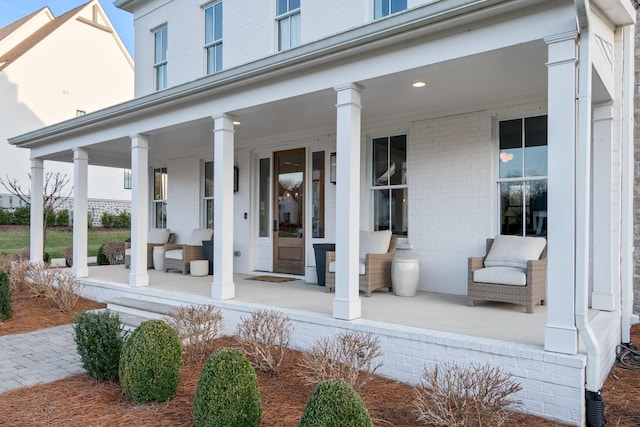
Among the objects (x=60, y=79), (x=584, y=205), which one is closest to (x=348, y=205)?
(x=584, y=205)

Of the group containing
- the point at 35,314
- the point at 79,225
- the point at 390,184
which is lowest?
the point at 35,314

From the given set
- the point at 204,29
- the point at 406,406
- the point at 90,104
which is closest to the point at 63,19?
the point at 90,104

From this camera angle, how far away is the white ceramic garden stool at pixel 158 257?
28.8 ft

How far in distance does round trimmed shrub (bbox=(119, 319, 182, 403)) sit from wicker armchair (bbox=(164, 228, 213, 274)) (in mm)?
4733

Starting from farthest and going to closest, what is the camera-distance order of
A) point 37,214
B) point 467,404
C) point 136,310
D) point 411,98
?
point 37,214 → point 136,310 → point 411,98 → point 467,404

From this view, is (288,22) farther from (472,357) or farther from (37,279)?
(472,357)

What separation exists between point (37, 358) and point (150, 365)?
7.01ft

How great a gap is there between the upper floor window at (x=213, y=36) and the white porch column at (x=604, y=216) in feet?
21.2

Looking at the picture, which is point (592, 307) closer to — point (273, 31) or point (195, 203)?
point (273, 31)

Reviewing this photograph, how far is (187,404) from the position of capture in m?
3.32

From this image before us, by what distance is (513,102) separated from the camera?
5.50 metres

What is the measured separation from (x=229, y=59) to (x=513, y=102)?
199 inches

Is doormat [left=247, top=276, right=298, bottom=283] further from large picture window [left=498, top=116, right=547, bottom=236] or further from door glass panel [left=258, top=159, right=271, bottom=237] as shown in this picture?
large picture window [left=498, top=116, right=547, bottom=236]

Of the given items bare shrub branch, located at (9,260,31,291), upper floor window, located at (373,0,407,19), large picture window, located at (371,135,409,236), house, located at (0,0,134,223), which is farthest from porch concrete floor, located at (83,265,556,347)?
house, located at (0,0,134,223)
